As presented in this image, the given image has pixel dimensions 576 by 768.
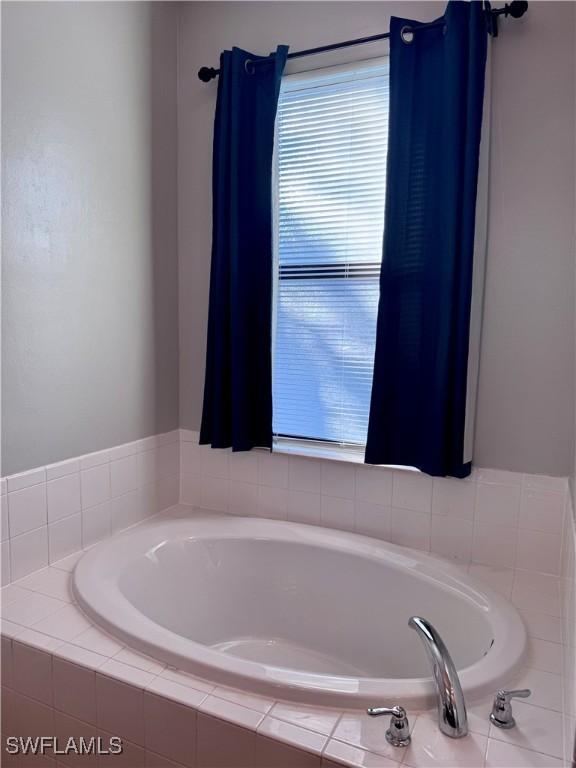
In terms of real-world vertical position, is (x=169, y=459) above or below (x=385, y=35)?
below

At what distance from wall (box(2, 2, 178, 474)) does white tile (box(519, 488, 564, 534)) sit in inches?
59.1

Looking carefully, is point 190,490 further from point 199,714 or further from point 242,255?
point 199,714

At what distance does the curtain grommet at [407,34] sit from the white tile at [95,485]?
189cm

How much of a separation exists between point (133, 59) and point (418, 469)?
1940 millimetres

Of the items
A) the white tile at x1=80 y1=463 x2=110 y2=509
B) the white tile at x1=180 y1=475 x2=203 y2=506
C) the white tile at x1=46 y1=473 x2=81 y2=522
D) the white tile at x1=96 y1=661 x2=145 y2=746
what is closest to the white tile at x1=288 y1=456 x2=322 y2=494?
the white tile at x1=180 y1=475 x2=203 y2=506

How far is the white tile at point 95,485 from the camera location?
1.88 m

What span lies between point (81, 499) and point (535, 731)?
5.03ft

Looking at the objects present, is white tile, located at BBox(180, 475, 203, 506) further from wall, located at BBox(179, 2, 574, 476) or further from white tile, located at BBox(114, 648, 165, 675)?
wall, located at BBox(179, 2, 574, 476)

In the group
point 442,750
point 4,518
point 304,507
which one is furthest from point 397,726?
point 4,518

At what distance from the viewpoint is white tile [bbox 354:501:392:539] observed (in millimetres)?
2021

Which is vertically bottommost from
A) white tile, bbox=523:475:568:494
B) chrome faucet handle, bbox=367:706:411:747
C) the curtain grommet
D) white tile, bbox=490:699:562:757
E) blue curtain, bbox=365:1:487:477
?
white tile, bbox=490:699:562:757

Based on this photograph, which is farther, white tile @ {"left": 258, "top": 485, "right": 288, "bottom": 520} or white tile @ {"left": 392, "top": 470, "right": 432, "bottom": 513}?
white tile @ {"left": 258, "top": 485, "right": 288, "bottom": 520}

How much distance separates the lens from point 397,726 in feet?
3.39

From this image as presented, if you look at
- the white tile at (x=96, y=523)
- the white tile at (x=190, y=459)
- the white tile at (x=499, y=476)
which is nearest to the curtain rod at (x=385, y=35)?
the white tile at (x=499, y=476)
